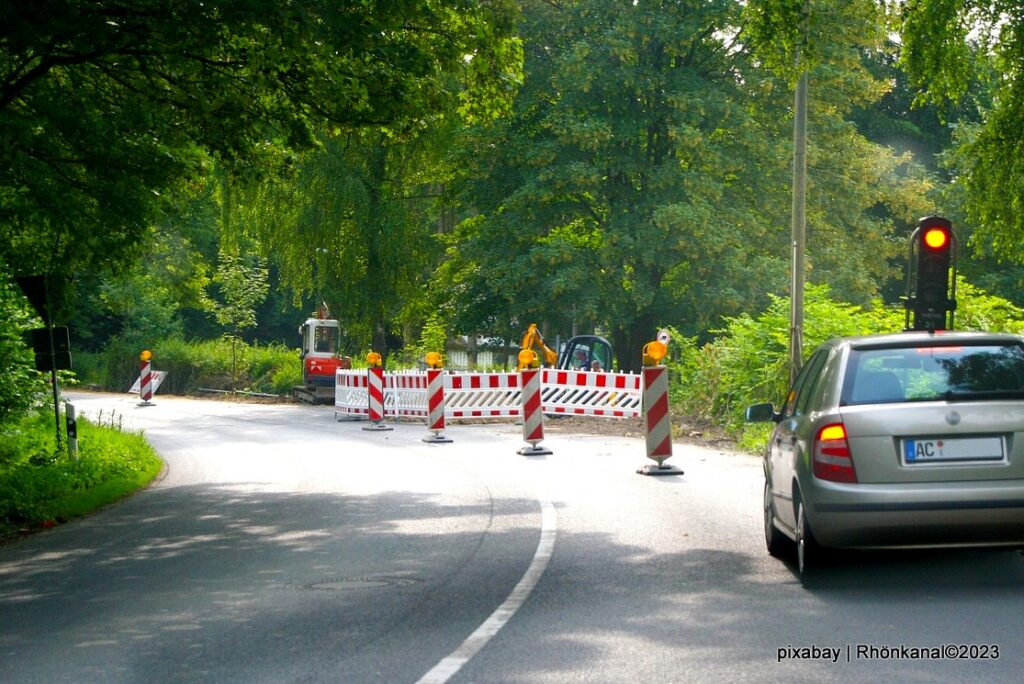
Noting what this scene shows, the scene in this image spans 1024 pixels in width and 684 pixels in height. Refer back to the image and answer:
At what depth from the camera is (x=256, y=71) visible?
1366 cm

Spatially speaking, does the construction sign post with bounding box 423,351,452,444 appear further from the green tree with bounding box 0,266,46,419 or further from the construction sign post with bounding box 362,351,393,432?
the green tree with bounding box 0,266,46,419

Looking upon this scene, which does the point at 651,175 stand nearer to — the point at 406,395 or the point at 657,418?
the point at 406,395

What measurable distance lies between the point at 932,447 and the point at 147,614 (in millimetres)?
4911

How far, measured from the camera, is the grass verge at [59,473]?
1525 centimetres

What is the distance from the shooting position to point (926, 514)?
8422mm

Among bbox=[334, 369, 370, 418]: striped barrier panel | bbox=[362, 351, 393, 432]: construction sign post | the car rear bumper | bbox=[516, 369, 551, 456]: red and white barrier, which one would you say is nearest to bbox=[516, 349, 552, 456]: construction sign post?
bbox=[516, 369, 551, 456]: red and white barrier

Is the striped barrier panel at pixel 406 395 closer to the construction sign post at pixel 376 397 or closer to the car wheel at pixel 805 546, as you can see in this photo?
the construction sign post at pixel 376 397

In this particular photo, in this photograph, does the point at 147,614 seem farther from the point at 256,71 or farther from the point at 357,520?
the point at 256,71

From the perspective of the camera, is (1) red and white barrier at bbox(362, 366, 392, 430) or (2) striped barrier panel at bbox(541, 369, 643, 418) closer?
(1) red and white barrier at bbox(362, 366, 392, 430)

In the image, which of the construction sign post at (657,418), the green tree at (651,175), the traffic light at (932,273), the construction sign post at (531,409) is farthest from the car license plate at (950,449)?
the green tree at (651,175)

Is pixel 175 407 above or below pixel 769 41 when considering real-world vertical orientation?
below

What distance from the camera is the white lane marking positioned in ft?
22.0

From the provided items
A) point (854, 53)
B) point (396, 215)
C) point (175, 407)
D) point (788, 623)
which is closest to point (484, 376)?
point (396, 215)

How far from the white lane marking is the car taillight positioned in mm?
2002
